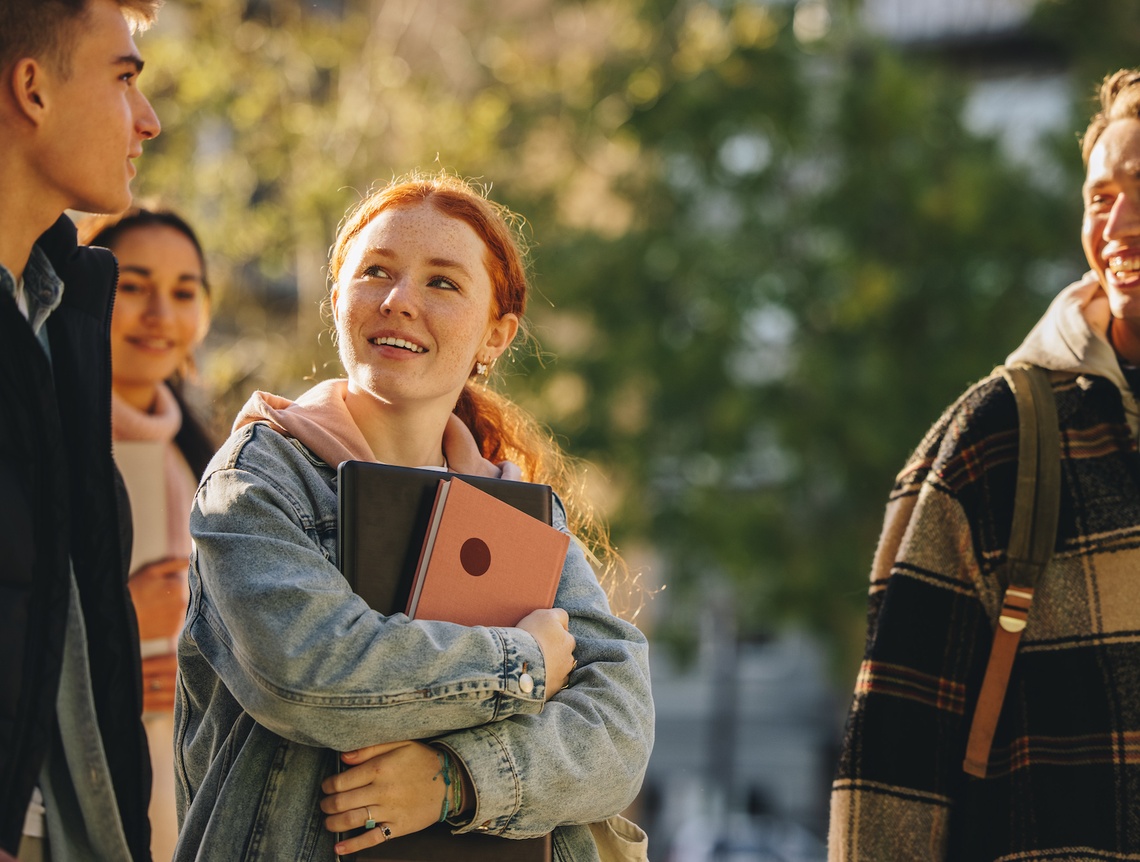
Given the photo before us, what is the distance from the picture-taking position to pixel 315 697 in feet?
7.32

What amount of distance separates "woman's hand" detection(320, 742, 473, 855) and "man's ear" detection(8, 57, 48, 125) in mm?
1249

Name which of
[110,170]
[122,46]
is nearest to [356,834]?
[110,170]

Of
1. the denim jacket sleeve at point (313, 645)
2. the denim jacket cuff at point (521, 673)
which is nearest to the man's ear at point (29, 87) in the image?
the denim jacket sleeve at point (313, 645)

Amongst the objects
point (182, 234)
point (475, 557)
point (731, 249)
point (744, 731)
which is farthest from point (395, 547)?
point (744, 731)

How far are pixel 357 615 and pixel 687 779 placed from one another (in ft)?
78.2

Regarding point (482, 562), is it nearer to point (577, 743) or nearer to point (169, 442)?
point (577, 743)

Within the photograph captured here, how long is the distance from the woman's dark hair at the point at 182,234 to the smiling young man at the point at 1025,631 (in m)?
2.15

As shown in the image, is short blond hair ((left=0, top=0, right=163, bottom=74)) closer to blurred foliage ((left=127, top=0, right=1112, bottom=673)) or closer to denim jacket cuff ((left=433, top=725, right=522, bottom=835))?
denim jacket cuff ((left=433, top=725, right=522, bottom=835))

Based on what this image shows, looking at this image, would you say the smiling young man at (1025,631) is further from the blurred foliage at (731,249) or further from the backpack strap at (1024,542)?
the blurred foliage at (731,249)

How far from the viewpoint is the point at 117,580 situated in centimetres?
271

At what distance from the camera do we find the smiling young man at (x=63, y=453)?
246cm

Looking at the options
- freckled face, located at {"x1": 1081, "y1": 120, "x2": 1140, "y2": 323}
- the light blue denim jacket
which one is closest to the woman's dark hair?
the light blue denim jacket

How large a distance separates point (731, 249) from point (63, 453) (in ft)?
31.3

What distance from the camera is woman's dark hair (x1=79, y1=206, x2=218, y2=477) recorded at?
437 centimetres
